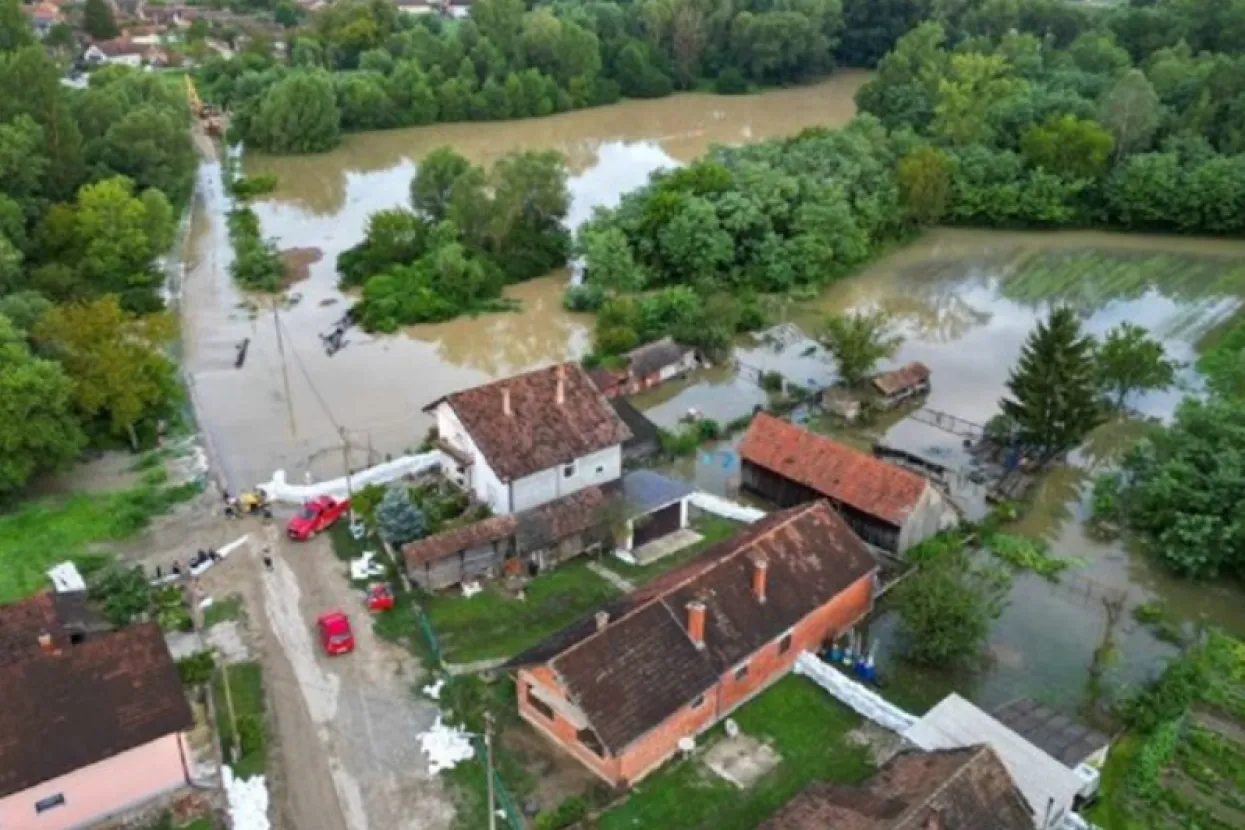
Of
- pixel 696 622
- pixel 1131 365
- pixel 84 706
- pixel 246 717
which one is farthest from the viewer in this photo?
pixel 1131 365

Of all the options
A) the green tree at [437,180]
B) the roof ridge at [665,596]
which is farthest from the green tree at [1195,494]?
the green tree at [437,180]

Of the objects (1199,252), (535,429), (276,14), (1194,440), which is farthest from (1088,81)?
(276,14)

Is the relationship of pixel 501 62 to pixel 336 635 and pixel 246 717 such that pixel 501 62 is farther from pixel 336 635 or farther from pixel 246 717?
pixel 246 717

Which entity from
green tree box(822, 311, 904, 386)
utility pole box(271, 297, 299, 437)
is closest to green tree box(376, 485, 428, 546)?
utility pole box(271, 297, 299, 437)

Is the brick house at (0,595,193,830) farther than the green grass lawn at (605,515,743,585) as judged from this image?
No

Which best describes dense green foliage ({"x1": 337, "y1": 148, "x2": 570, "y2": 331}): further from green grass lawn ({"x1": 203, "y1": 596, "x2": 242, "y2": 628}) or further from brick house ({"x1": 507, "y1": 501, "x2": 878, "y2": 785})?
brick house ({"x1": 507, "y1": 501, "x2": 878, "y2": 785})

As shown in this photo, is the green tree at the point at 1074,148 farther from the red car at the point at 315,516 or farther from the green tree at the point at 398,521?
the red car at the point at 315,516

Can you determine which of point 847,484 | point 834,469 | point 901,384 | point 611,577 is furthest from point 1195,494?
point 611,577
